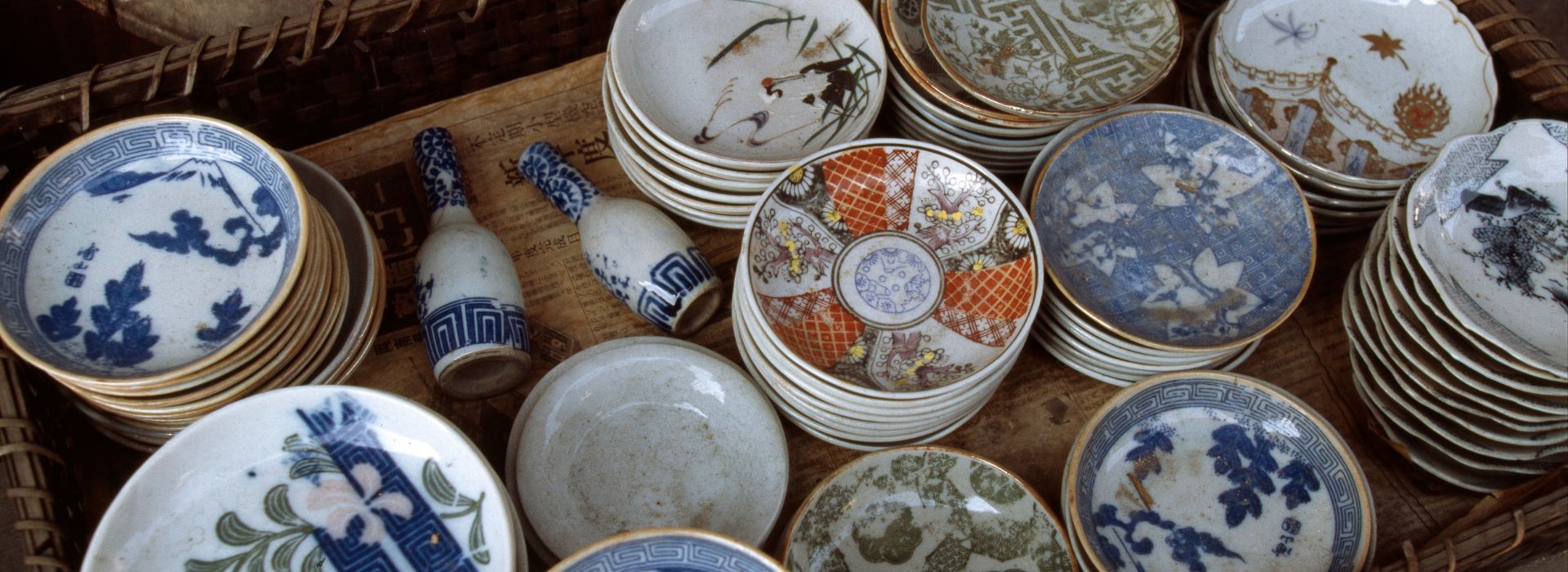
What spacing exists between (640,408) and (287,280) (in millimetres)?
495

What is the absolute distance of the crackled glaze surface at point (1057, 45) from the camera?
5.75ft

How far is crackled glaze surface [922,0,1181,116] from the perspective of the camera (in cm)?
175

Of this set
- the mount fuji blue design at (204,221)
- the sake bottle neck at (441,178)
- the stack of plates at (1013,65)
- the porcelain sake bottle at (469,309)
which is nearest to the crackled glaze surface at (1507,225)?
the stack of plates at (1013,65)

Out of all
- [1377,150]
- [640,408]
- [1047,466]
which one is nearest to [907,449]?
[1047,466]

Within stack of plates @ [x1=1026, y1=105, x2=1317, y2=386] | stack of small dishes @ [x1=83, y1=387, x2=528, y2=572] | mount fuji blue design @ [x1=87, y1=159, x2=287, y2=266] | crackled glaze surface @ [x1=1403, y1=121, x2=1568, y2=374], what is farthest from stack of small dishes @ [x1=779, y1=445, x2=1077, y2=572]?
mount fuji blue design @ [x1=87, y1=159, x2=287, y2=266]

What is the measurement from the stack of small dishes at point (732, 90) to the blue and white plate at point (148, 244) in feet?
1.66

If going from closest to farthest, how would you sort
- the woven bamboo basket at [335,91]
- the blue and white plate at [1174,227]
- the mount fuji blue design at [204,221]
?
the woven bamboo basket at [335,91]
the mount fuji blue design at [204,221]
the blue and white plate at [1174,227]

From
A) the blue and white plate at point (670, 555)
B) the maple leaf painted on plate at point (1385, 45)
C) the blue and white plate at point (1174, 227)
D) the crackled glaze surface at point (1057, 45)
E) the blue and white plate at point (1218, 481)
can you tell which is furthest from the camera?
the maple leaf painted on plate at point (1385, 45)

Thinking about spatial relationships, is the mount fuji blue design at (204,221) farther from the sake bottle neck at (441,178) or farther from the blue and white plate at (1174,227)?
the blue and white plate at (1174,227)

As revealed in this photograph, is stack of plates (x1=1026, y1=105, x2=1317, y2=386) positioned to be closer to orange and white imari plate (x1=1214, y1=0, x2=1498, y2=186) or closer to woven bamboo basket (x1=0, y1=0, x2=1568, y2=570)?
orange and white imari plate (x1=1214, y1=0, x2=1498, y2=186)

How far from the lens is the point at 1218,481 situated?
1.57 meters

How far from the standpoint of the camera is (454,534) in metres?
1.22

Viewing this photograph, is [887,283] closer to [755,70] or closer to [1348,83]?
[755,70]

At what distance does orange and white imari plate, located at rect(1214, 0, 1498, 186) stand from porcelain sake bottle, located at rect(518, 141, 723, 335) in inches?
37.1
